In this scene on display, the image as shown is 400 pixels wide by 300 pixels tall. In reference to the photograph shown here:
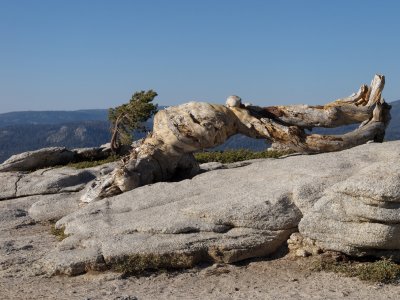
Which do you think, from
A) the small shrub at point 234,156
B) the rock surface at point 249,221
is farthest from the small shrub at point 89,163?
the rock surface at point 249,221

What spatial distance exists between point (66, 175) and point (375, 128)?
1381 centimetres

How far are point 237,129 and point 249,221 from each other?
22.7 feet

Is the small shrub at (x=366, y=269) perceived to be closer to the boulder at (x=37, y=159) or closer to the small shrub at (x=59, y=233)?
the small shrub at (x=59, y=233)

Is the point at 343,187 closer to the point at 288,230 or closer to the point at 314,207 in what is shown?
the point at 314,207

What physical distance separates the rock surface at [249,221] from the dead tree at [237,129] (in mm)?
3195

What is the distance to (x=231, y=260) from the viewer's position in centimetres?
1508

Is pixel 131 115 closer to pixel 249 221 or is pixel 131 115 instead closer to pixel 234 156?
→ pixel 234 156

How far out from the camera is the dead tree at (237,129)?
2078 cm

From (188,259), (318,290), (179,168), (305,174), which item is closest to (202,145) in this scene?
(179,168)

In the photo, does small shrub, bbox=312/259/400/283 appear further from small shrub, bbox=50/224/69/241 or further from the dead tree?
small shrub, bbox=50/224/69/241

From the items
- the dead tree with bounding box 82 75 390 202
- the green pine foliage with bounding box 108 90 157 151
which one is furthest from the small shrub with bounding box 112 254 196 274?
the green pine foliage with bounding box 108 90 157 151

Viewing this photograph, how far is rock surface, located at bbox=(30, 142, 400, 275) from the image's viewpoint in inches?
550

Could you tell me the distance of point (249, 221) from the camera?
15.3 meters

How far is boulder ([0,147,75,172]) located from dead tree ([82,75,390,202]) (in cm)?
1422
